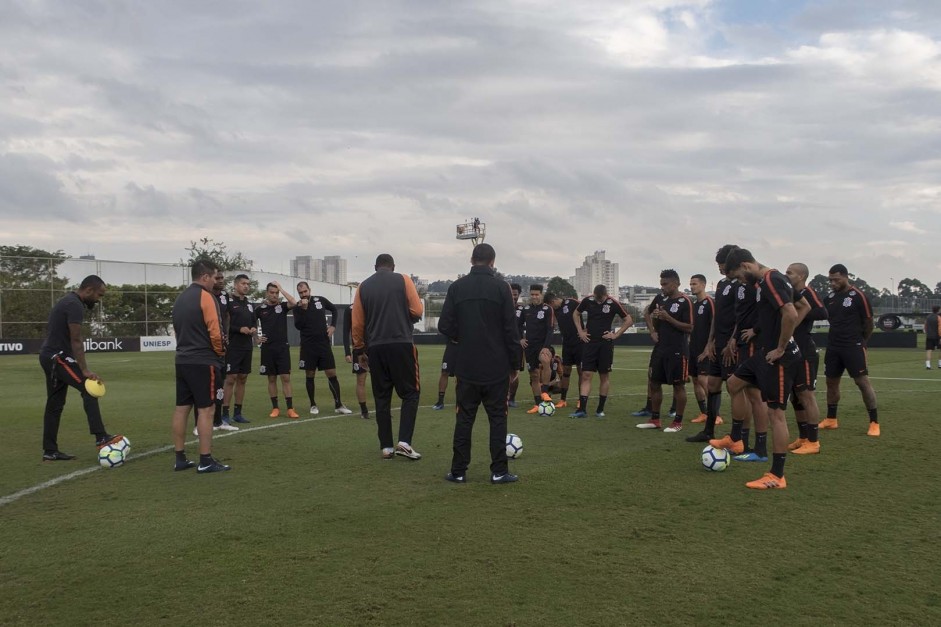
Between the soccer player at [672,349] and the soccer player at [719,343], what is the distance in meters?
0.66

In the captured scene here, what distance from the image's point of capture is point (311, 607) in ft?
13.0

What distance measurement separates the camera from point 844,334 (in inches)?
403

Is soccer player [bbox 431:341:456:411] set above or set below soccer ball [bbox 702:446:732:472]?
above

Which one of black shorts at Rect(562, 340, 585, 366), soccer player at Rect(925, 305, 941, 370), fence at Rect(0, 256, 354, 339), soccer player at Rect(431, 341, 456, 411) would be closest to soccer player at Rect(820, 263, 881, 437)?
black shorts at Rect(562, 340, 585, 366)

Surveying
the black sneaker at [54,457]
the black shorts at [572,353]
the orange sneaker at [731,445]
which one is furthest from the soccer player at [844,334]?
the black sneaker at [54,457]

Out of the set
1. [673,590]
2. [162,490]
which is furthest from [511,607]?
[162,490]

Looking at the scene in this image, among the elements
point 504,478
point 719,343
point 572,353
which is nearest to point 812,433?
point 719,343

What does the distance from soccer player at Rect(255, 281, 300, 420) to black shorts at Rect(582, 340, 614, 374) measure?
4.75 meters

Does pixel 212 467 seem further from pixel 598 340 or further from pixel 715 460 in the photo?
pixel 598 340

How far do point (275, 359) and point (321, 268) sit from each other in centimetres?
18174

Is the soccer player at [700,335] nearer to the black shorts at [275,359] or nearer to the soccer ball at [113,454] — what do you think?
the black shorts at [275,359]

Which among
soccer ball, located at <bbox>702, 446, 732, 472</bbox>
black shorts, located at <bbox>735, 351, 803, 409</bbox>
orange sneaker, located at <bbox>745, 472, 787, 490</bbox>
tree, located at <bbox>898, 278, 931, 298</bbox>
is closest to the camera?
orange sneaker, located at <bbox>745, 472, 787, 490</bbox>

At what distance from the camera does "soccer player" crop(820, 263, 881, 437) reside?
10.1 meters

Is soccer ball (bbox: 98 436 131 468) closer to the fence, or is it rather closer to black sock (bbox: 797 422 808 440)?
black sock (bbox: 797 422 808 440)
